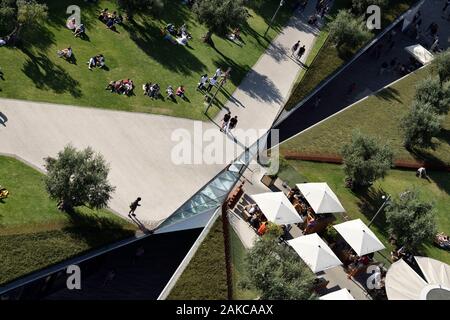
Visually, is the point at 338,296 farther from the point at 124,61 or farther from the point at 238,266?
the point at 124,61

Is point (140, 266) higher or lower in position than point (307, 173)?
lower

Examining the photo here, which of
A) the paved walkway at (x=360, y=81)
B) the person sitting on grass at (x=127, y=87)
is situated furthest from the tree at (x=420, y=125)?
the person sitting on grass at (x=127, y=87)

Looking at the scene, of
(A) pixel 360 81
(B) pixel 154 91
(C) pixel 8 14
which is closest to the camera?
(C) pixel 8 14

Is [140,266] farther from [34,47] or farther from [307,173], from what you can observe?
[34,47]

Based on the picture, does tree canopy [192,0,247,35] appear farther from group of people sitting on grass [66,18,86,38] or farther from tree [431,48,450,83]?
tree [431,48,450,83]

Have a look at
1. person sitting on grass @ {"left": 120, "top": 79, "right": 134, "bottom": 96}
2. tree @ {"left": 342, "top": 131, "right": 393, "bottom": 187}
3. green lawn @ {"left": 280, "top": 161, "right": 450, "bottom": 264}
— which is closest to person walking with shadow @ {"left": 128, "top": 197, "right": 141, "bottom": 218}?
green lawn @ {"left": 280, "top": 161, "right": 450, "bottom": 264}

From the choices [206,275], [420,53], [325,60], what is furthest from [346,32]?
[206,275]

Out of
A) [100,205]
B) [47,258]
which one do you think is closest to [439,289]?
[100,205]
